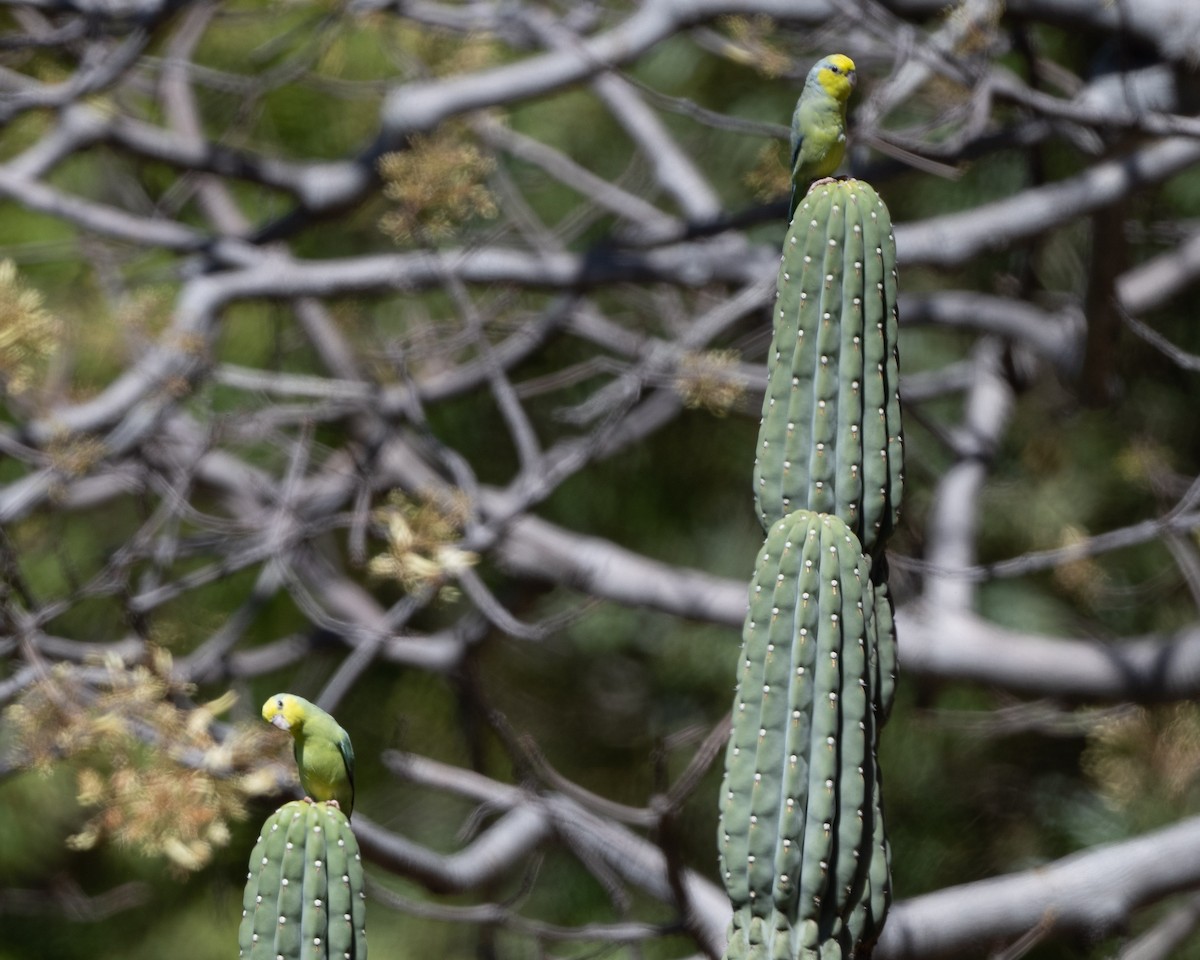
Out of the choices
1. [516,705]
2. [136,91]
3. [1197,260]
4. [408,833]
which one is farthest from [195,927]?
[1197,260]

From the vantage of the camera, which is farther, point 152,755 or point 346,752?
point 152,755

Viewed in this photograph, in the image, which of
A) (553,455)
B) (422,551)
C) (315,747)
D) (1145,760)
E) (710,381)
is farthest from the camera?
(1145,760)

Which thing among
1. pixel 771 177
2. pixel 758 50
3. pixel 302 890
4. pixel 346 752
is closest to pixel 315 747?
pixel 346 752

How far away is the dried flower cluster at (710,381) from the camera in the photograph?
2.75m

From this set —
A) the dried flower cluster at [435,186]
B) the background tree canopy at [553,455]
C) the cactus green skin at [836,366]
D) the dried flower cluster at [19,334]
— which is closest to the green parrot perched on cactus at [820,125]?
the cactus green skin at [836,366]

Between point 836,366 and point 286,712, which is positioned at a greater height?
point 836,366

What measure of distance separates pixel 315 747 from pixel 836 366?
2.24 feet

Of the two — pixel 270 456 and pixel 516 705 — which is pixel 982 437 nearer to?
pixel 516 705

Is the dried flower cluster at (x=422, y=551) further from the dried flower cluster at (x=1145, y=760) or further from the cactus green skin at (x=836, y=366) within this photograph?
the dried flower cluster at (x=1145, y=760)

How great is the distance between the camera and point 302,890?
4.97ft

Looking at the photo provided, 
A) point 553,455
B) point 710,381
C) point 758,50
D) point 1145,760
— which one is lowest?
point 1145,760

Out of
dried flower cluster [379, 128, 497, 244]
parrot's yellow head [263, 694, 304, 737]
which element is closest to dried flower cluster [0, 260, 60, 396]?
dried flower cluster [379, 128, 497, 244]

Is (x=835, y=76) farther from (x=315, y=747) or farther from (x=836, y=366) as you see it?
(x=315, y=747)

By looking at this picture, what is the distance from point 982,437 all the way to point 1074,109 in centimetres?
122
